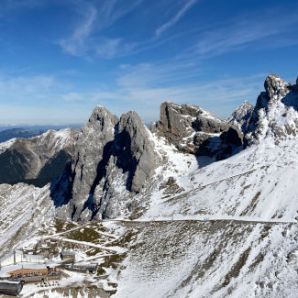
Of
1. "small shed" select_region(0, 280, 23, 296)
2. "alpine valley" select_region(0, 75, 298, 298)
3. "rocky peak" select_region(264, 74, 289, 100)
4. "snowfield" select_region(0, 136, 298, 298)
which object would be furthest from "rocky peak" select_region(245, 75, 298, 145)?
"small shed" select_region(0, 280, 23, 296)

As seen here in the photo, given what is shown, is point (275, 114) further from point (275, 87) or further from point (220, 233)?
point (220, 233)

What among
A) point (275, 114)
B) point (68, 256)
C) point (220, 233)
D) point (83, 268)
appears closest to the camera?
point (83, 268)

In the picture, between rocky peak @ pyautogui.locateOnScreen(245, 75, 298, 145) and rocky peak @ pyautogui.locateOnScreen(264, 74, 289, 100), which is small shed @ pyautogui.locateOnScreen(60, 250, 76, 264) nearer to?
rocky peak @ pyautogui.locateOnScreen(245, 75, 298, 145)

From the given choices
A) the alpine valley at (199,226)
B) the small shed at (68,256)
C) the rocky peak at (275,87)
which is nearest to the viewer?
the alpine valley at (199,226)

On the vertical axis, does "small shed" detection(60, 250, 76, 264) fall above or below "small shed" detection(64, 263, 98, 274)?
above

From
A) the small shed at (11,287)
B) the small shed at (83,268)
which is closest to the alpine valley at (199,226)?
the small shed at (11,287)

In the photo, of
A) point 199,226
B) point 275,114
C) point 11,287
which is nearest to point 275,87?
point 275,114

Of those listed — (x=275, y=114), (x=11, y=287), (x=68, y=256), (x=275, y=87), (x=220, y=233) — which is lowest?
(x=68, y=256)

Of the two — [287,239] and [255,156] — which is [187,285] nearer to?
[287,239]

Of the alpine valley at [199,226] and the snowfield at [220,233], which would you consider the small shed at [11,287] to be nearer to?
the alpine valley at [199,226]
